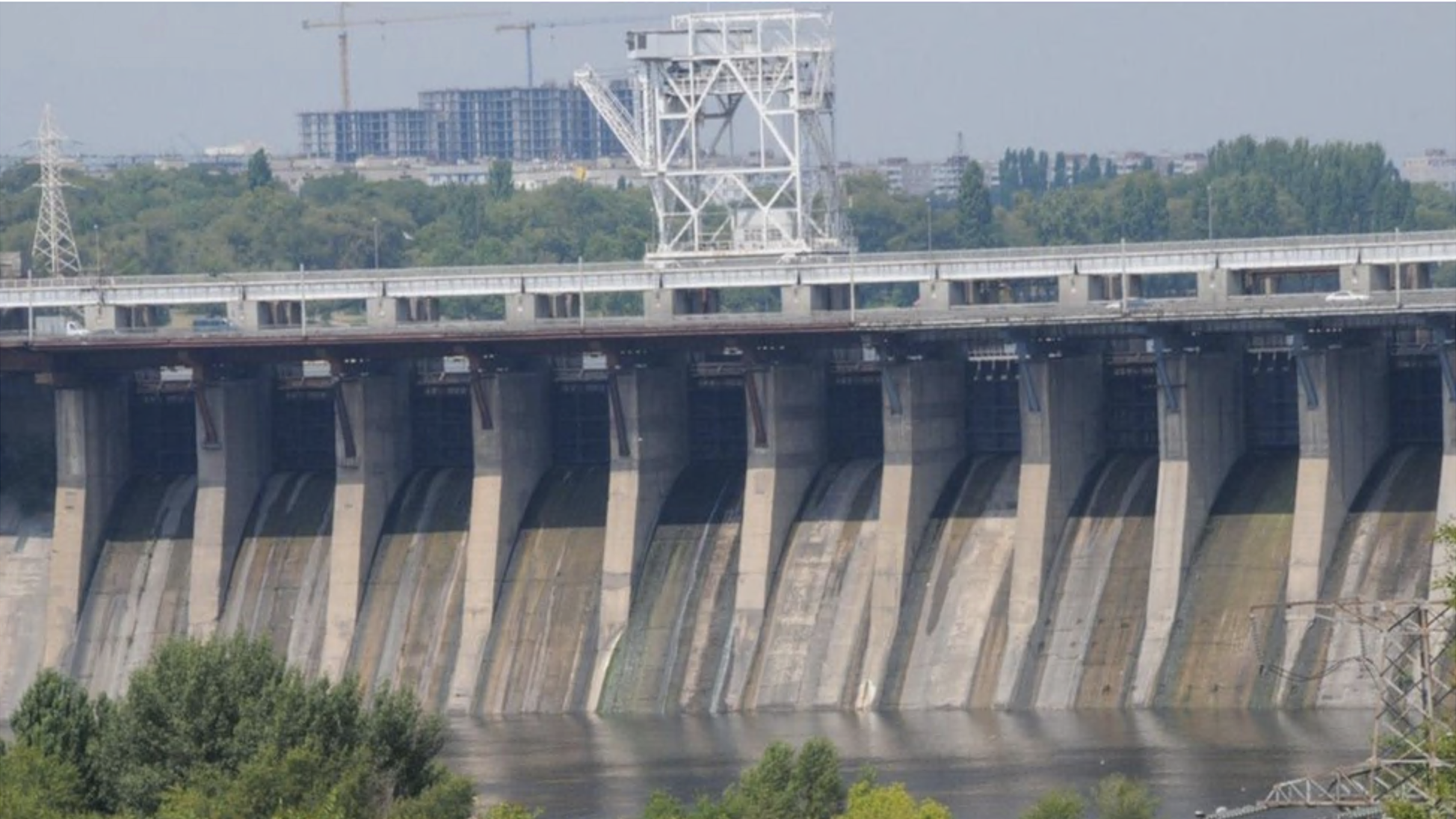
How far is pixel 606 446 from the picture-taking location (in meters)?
106

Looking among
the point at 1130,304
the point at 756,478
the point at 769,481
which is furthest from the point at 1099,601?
the point at 756,478

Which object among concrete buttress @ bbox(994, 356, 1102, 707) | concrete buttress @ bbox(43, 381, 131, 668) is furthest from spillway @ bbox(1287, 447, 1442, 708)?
concrete buttress @ bbox(43, 381, 131, 668)

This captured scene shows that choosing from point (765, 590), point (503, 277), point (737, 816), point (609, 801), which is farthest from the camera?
point (503, 277)

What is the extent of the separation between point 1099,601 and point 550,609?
14.9m

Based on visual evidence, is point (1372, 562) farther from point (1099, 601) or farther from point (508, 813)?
point (508, 813)

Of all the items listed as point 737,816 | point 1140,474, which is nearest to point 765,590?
point 1140,474

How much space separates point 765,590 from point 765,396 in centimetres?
484

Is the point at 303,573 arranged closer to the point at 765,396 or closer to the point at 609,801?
the point at 765,396

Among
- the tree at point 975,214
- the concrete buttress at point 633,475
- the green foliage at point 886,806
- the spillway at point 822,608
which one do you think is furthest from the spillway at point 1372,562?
the tree at point 975,214

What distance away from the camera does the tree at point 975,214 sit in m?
195

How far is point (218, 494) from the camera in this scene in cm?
10731

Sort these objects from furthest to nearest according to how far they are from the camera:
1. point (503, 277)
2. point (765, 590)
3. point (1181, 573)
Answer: point (503, 277) < point (765, 590) < point (1181, 573)

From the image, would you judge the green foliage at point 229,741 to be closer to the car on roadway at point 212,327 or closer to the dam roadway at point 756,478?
the dam roadway at point 756,478

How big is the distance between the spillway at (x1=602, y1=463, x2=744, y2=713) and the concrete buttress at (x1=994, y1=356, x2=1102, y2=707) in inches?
307
